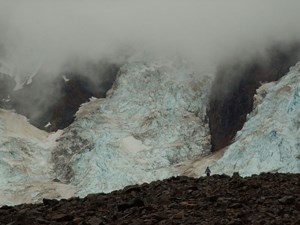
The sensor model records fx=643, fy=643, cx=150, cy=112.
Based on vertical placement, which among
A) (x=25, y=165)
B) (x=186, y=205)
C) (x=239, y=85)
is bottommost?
(x=186, y=205)

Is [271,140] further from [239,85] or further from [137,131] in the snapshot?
[239,85]

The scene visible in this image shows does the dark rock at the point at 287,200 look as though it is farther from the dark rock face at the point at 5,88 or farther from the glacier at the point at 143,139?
the dark rock face at the point at 5,88

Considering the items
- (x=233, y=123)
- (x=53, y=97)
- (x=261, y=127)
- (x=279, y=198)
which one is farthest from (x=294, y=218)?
(x=53, y=97)

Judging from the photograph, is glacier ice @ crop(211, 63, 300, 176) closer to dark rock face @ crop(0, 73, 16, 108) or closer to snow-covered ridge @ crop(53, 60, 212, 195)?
snow-covered ridge @ crop(53, 60, 212, 195)

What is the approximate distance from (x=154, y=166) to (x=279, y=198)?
410 feet

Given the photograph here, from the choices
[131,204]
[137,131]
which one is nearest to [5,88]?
[137,131]

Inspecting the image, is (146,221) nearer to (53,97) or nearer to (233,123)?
(233,123)

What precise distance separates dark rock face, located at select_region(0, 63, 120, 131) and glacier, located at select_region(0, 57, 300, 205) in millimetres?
4859

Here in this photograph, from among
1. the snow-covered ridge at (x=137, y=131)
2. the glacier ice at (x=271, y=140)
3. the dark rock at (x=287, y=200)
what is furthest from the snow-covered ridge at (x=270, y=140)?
the dark rock at (x=287, y=200)

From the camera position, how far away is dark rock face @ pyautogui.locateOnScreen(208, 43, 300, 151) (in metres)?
164

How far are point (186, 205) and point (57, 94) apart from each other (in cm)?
17166

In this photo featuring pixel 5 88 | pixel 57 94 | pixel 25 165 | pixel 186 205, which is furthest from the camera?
pixel 5 88

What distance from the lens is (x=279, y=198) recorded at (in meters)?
17.8

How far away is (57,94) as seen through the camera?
613ft
